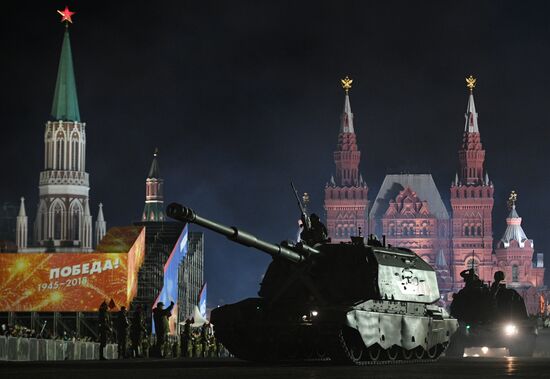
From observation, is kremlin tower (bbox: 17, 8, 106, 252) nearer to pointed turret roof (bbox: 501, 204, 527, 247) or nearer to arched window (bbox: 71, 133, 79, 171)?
arched window (bbox: 71, 133, 79, 171)

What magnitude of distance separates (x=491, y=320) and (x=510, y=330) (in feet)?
1.99

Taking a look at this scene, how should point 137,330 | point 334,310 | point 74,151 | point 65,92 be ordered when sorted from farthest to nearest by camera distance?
point 65,92, point 74,151, point 137,330, point 334,310

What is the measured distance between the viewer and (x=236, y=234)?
902 inches

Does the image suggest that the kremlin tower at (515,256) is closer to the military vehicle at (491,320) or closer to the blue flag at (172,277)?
the blue flag at (172,277)

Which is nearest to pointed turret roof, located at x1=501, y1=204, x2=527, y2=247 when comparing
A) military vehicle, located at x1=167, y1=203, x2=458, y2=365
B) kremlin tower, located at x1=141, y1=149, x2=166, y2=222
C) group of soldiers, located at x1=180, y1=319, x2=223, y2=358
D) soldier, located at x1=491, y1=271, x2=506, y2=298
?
kremlin tower, located at x1=141, y1=149, x2=166, y2=222

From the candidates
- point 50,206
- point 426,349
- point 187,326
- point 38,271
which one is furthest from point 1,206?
point 426,349

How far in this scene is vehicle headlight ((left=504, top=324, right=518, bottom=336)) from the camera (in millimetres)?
35688

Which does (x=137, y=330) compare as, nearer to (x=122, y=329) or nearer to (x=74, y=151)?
(x=122, y=329)

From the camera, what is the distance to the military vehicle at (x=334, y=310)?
24.3 meters

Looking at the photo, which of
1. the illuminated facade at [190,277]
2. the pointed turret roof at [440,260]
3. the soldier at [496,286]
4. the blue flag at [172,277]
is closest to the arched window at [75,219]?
the illuminated facade at [190,277]

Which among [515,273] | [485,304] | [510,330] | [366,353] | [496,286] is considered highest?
[515,273]

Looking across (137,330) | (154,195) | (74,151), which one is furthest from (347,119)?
(137,330)

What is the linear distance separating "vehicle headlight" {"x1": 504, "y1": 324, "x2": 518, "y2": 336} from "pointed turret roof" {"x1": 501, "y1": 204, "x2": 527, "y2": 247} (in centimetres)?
16304

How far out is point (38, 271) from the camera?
239 ft
